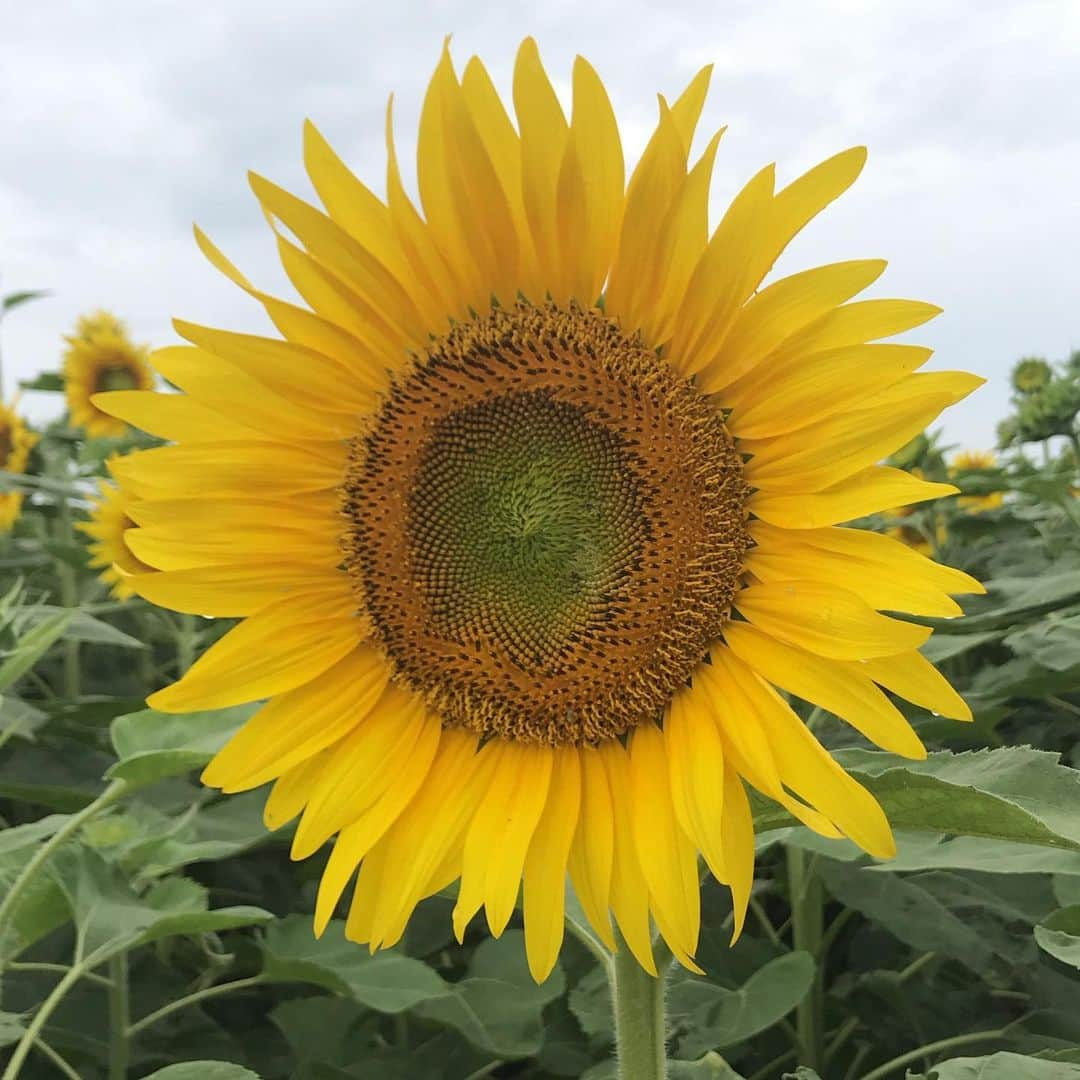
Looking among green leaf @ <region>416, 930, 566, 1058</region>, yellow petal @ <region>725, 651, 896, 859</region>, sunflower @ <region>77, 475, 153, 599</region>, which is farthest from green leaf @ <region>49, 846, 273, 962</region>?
sunflower @ <region>77, 475, 153, 599</region>

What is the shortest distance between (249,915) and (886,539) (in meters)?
0.96

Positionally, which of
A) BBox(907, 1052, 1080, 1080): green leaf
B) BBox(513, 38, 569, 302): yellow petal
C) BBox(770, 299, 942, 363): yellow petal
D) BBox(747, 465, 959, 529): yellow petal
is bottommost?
BBox(907, 1052, 1080, 1080): green leaf

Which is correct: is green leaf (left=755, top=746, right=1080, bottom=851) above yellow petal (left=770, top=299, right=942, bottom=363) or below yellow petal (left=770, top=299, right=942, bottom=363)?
below

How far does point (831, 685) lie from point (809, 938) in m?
1.05

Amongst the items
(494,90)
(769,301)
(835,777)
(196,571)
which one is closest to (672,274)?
(769,301)

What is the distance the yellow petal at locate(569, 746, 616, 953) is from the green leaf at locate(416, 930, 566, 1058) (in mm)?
491

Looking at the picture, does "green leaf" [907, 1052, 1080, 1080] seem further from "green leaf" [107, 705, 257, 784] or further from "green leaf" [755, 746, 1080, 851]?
"green leaf" [107, 705, 257, 784]

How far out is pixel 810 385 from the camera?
1.22 metres

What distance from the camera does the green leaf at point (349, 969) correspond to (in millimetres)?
1628

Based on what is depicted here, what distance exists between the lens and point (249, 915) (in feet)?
4.91

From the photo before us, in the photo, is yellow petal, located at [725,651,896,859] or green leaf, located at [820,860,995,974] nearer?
yellow petal, located at [725,651,896,859]

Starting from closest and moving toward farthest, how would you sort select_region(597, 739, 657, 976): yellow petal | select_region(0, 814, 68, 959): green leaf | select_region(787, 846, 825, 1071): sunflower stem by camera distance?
select_region(597, 739, 657, 976): yellow petal, select_region(0, 814, 68, 959): green leaf, select_region(787, 846, 825, 1071): sunflower stem

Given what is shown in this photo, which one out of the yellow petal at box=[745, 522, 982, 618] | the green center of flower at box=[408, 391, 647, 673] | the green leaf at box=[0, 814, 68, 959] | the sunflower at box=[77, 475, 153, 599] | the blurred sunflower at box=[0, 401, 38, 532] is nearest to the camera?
the yellow petal at box=[745, 522, 982, 618]

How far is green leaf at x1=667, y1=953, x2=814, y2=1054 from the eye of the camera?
159 centimetres
